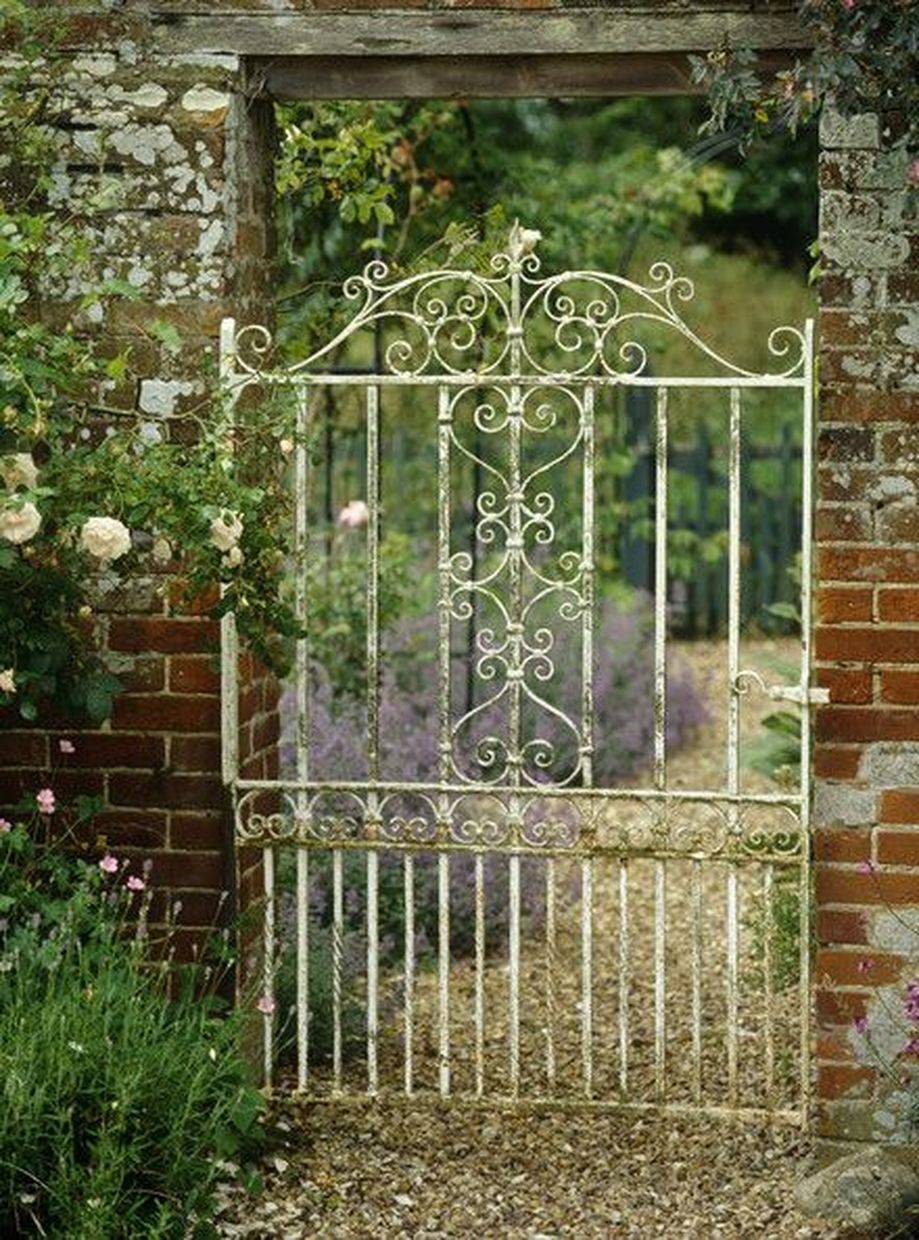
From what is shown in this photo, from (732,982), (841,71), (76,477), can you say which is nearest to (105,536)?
(76,477)

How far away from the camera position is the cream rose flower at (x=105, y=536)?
185 inches

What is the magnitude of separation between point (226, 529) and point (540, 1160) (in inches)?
74.1

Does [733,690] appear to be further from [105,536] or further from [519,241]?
[105,536]

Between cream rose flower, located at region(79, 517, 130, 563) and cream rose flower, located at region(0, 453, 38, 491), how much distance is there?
16 centimetres

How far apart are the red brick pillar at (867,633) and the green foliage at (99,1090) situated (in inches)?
57.8

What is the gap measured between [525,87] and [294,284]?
504 cm

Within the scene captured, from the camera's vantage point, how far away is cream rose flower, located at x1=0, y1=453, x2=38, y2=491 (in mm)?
4703

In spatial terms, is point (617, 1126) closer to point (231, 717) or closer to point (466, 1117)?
point (466, 1117)

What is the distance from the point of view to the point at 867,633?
495cm

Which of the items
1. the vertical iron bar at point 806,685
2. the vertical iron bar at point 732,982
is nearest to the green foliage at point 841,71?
the vertical iron bar at point 806,685

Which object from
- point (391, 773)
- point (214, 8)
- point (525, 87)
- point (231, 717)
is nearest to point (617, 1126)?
point (231, 717)

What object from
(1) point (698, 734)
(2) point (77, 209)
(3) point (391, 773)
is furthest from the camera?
(1) point (698, 734)

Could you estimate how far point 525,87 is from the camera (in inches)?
205

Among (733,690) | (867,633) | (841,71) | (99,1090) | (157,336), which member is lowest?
(99,1090)
